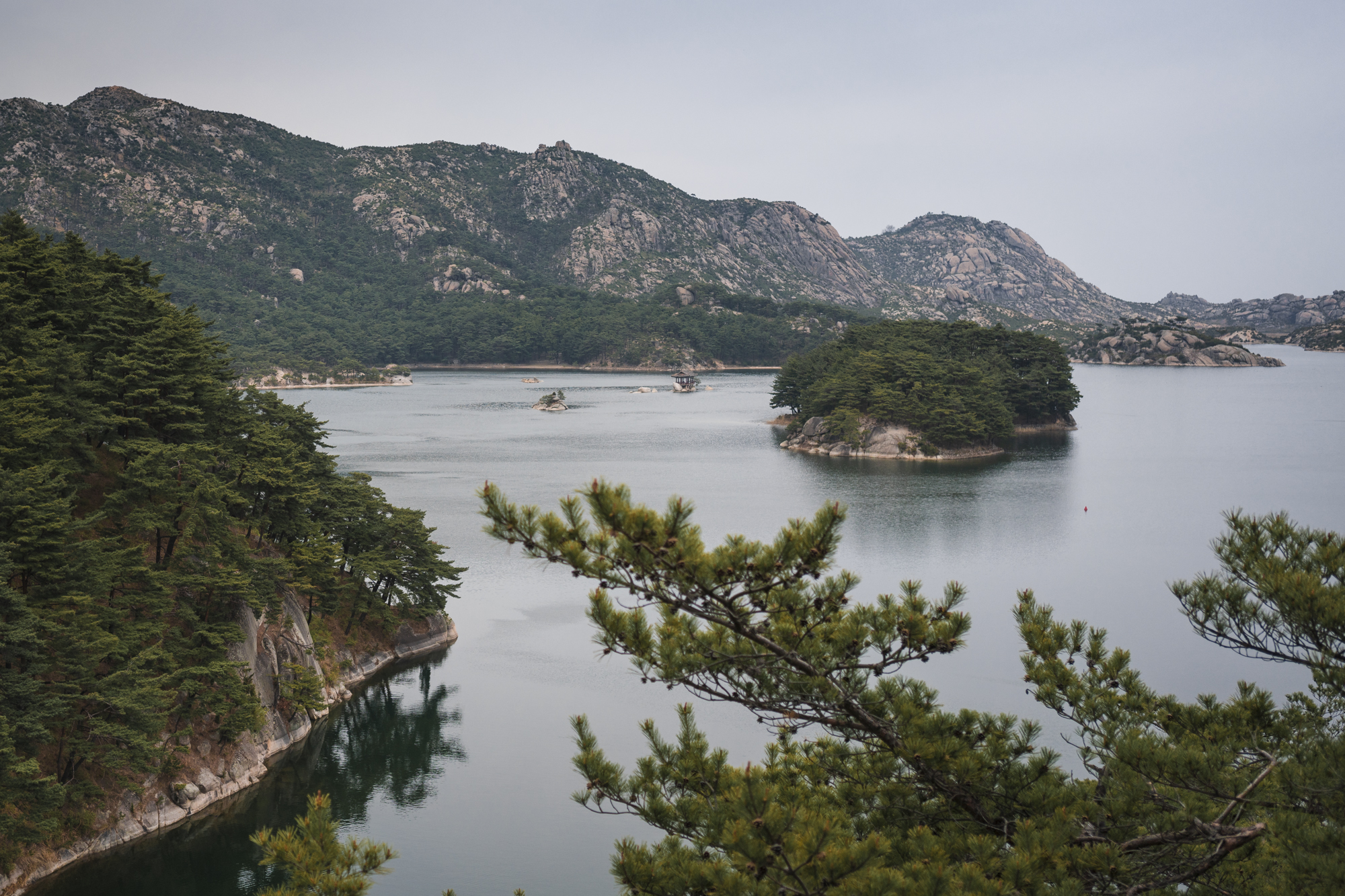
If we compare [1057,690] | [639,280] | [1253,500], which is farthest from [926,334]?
[639,280]

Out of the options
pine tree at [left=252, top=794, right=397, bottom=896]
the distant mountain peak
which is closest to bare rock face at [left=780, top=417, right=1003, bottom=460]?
pine tree at [left=252, top=794, right=397, bottom=896]

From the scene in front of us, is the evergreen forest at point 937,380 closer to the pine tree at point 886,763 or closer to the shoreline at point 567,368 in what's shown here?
the pine tree at point 886,763

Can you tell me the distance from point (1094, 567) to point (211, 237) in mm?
160958

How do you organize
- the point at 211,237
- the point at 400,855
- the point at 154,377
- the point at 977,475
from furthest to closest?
the point at 211,237, the point at 977,475, the point at 154,377, the point at 400,855

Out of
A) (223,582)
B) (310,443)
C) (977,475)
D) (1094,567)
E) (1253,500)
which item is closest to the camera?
(223,582)

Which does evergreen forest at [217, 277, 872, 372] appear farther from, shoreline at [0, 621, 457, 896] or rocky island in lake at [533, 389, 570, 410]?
shoreline at [0, 621, 457, 896]

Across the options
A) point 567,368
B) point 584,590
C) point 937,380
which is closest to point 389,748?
point 584,590

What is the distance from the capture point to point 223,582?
16672 mm

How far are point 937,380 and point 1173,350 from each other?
104442mm

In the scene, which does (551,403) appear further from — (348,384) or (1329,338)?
(1329,338)

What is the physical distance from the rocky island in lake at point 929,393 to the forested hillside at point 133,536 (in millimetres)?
39554

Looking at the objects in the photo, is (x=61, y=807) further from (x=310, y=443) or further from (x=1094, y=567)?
(x=1094, y=567)

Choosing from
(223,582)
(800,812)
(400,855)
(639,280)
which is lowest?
(400,855)

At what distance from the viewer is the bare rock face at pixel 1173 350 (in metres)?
143
